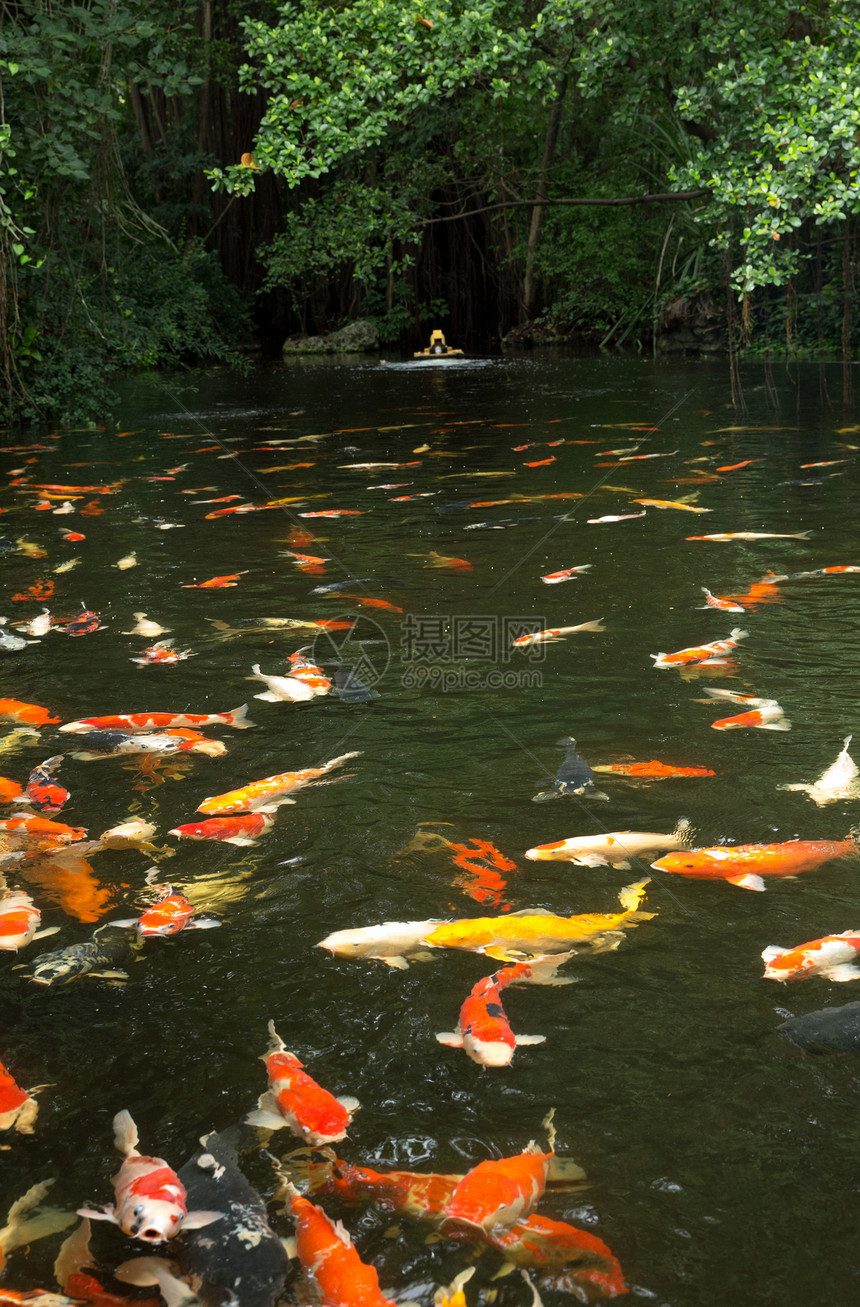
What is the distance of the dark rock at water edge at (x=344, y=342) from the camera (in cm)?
2528

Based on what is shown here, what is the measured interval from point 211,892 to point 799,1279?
5.34ft

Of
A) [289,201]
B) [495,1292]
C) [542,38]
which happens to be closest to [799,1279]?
[495,1292]

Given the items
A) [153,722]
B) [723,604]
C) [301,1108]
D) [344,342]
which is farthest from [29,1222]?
[344,342]

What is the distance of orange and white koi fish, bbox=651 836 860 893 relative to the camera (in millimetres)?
2812

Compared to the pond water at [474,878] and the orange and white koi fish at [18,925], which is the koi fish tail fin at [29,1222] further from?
the orange and white koi fish at [18,925]

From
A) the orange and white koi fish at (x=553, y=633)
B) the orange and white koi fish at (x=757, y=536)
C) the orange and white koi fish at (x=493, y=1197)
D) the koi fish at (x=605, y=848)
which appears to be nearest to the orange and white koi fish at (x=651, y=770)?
the koi fish at (x=605, y=848)

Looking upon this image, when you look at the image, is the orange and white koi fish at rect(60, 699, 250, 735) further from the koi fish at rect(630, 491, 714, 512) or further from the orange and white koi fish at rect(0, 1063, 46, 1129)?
the koi fish at rect(630, 491, 714, 512)

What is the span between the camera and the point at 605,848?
9.70 ft

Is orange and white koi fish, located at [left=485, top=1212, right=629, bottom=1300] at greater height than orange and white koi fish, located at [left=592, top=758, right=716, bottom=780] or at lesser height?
lesser

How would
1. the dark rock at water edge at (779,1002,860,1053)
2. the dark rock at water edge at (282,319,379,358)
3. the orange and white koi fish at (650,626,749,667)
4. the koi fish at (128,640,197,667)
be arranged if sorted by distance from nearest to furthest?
the dark rock at water edge at (779,1002,860,1053) → the orange and white koi fish at (650,626,749,667) → the koi fish at (128,640,197,667) → the dark rock at water edge at (282,319,379,358)

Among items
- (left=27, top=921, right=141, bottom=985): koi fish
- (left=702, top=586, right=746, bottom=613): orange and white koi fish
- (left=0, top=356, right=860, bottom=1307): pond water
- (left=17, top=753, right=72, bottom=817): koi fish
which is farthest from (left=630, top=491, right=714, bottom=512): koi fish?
(left=27, top=921, right=141, bottom=985): koi fish

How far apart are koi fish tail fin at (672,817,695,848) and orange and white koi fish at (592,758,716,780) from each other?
0.28 meters

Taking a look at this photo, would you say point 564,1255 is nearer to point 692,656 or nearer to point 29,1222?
point 29,1222

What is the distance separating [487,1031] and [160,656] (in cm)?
276
